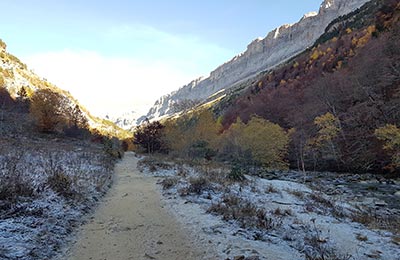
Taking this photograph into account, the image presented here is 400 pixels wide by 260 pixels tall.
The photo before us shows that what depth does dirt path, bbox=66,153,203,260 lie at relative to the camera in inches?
199

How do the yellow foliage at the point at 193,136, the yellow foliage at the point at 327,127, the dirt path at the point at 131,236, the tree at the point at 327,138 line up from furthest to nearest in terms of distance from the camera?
the yellow foliage at the point at 193,136 → the tree at the point at 327,138 → the yellow foliage at the point at 327,127 → the dirt path at the point at 131,236

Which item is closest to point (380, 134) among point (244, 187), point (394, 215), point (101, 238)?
point (394, 215)

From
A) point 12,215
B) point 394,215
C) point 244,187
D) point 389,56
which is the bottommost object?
point 394,215

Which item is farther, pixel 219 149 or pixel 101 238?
pixel 219 149

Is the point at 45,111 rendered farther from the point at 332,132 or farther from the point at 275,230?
the point at 275,230

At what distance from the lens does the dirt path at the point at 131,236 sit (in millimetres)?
5062

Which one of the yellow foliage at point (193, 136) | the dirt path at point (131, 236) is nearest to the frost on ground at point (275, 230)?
the dirt path at point (131, 236)

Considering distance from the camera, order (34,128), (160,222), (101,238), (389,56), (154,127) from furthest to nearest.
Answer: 1. (154,127)
2. (34,128)
3. (389,56)
4. (160,222)
5. (101,238)

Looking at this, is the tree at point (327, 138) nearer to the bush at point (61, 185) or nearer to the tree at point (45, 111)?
the bush at point (61, 185)

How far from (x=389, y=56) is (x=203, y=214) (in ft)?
107

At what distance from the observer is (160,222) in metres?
7.17

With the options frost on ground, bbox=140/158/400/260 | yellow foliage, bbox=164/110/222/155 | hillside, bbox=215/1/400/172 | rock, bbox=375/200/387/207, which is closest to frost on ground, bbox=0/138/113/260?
frost on ground, bbox=140/158/400/260

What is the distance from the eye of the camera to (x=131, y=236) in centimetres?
606

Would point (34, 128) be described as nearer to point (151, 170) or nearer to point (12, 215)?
point (151, 170)
